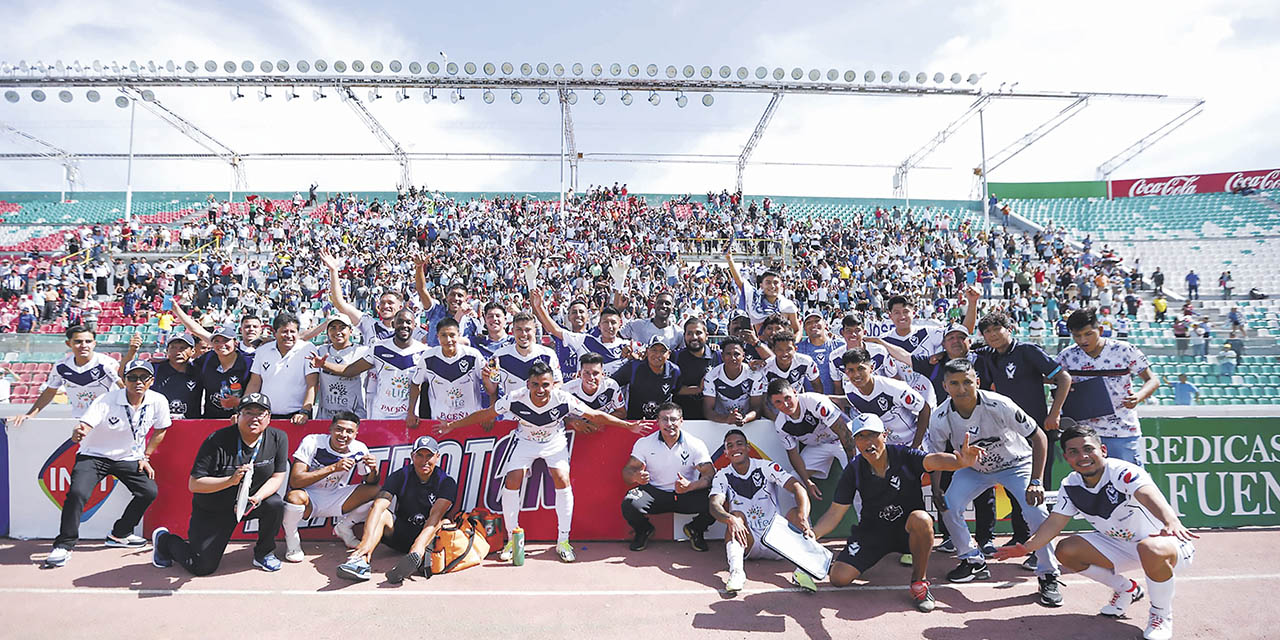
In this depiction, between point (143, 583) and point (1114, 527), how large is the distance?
7489 mm

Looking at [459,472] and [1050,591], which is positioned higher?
[459,472]

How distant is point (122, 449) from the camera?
6148mm

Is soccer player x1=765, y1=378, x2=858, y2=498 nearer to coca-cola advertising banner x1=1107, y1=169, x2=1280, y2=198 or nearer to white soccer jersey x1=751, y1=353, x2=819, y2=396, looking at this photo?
white soccer jersey x1=751, y1=353, x2=819, y2=396

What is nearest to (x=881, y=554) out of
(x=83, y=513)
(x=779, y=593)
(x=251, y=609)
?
(x=779, y=593)

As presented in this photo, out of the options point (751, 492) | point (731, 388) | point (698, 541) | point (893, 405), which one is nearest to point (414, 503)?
point (698, 541)

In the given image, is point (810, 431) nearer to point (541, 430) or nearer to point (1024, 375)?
point (1024, 375)

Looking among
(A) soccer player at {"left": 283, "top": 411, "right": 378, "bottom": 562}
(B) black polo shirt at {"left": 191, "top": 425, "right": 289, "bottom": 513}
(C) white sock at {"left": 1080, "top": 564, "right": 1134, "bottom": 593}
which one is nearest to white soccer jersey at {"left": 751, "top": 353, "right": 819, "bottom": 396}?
(C) white sock at {"left": 1080, "top": 564, "right": 1134, "bottom": 593}

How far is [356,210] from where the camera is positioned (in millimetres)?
30547

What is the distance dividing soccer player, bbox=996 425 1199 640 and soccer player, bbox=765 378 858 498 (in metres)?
1.71

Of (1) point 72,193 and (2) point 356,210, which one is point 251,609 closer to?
(2) point 356,210

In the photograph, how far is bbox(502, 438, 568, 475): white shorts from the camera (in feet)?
20.3

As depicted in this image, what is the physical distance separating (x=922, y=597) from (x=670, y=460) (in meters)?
2.37

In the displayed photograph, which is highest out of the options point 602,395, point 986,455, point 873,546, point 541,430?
point 602,395

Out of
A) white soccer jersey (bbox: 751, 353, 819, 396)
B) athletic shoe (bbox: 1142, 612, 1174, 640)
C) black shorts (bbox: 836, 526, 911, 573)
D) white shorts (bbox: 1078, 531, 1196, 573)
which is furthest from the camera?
white soccer jersey (bbox: 751, 353, 819, 396)
